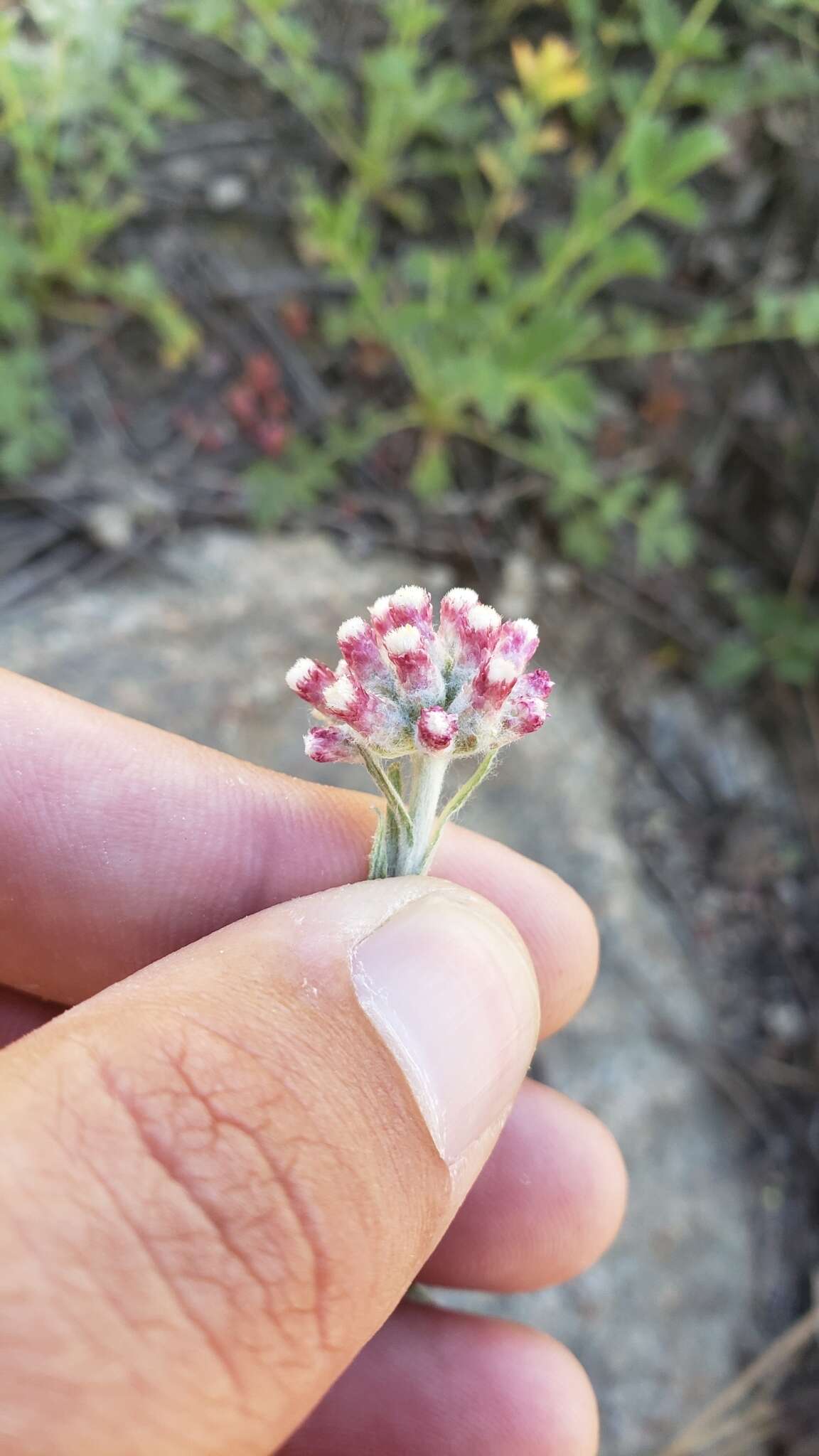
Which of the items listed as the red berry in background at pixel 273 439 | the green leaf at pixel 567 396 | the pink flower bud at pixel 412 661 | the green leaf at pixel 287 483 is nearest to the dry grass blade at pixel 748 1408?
the pink flower bud at pixel 412 661

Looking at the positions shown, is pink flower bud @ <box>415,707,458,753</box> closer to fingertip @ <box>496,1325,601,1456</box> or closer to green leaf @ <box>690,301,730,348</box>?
fingertip @ <box>496,1325,601,1456</box>

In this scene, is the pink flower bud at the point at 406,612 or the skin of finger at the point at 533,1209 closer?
the pink flower bud at the point at 406,612

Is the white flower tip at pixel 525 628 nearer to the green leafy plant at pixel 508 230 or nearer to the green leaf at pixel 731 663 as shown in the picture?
the green leafy plant at pixel 508 230

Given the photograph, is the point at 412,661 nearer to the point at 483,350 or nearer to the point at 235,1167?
the point at 235,1167

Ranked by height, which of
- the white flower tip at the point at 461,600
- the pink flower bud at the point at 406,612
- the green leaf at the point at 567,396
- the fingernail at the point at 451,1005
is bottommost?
the fingernail at the point at 451,1005

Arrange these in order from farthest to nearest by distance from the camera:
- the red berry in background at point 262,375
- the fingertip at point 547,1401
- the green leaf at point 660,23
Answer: the red berry in background at point 262,375 < the green leaf at point 660,23 < the fingertip at point 547,1401

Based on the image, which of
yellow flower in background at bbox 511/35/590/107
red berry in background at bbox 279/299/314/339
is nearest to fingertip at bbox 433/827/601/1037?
yellow flower in background at bbox 511/35/590/107

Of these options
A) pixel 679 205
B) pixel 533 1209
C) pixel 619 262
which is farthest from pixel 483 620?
pixel 619 262
